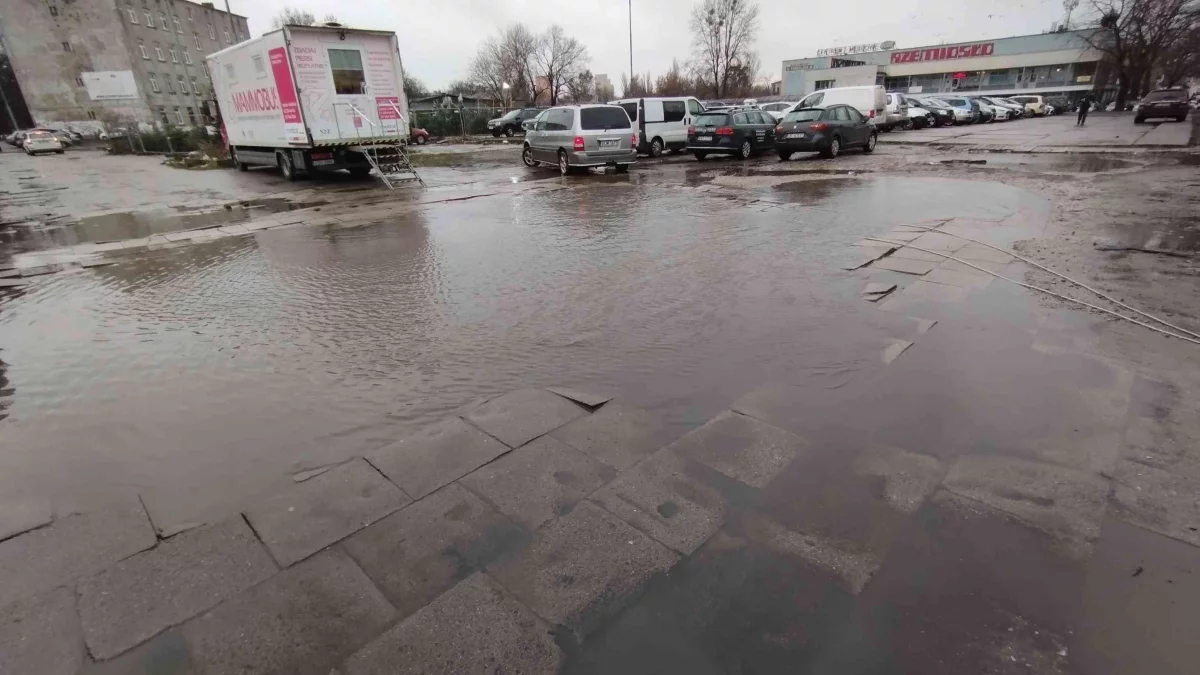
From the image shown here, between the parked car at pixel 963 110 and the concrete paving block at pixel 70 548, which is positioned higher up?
the parked car at pixel 963 110

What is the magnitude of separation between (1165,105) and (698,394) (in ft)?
136

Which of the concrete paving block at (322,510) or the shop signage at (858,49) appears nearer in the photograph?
the concrete paving block at (322,510)

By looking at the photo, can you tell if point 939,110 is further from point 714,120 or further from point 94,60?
point 94,60

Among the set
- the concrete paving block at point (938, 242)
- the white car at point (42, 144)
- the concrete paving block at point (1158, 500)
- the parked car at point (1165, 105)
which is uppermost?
the white car at point (42, 144)

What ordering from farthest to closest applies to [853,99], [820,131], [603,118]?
[853,99]
[820,131]
[603,118]

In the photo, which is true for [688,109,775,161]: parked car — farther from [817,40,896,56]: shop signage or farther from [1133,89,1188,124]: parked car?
[817,40,896,56]: shop signage

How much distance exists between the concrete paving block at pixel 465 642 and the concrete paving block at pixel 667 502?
742 millimetres

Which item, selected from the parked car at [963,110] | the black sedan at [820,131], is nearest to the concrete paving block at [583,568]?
the black sedan at [820,131]

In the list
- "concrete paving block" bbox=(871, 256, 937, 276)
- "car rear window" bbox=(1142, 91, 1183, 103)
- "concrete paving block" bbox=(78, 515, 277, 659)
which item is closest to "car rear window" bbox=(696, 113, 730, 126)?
"concrete paving block" bbox=(871, 256, 937, 276)

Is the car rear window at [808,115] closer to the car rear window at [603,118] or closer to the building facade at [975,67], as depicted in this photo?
the car rear window at [603,118]

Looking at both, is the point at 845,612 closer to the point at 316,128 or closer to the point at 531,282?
the point at 531,282

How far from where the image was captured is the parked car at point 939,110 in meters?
33.2

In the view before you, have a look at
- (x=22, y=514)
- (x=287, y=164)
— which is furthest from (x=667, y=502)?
(x=287, y=164)

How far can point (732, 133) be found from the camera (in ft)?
62.7
